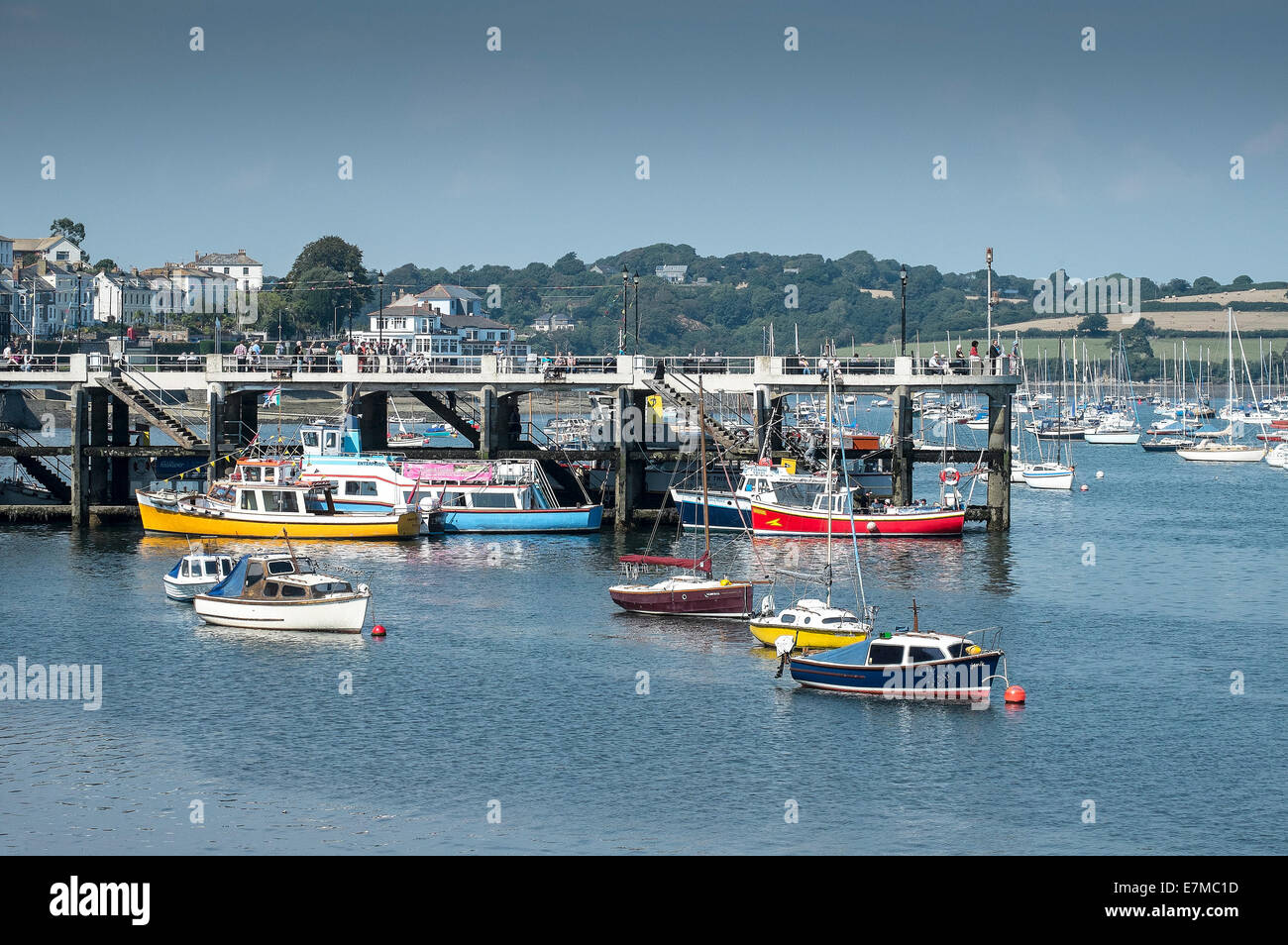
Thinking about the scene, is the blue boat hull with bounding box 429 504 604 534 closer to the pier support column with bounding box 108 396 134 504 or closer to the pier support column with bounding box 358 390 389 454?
the pier support column with bounding box 358 390 389 454

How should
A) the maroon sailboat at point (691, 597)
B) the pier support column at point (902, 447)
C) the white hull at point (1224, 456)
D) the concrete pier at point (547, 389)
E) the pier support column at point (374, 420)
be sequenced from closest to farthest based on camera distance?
the maroon sailboat at point (691, 597)
the pier support column at point (902, 447)
the concrete pier at point (547, 389)
the pier support column at point (374, 420)
the white hull at point (1224, 456)

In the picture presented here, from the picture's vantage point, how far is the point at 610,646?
5156 centimetres

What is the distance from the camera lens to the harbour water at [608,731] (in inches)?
1328

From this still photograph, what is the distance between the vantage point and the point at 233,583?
55.1 meters

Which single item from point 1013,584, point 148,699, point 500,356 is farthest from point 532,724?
point 500,356

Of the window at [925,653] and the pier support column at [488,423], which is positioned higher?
the pier support column at [488,423]

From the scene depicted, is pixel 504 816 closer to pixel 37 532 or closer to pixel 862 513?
pixel 862 513

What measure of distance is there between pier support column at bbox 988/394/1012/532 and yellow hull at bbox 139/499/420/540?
1211 inches

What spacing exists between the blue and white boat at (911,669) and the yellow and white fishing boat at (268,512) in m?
35.9

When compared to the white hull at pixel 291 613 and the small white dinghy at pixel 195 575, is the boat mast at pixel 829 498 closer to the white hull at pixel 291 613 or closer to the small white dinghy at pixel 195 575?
the white hull at pixel 291 613

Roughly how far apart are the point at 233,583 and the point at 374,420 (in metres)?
37.7

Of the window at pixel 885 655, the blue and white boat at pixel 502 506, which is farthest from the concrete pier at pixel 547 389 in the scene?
the window at pixel 885 655

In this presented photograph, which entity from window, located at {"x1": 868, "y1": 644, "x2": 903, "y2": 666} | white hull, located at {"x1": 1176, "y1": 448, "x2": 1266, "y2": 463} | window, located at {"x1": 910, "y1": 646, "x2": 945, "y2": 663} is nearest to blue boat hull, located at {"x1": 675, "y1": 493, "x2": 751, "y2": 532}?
window, located at {"x1": 868, "y1": 644, "x2": 903, "y2": 666}

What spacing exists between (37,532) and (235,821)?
51.7 meters
